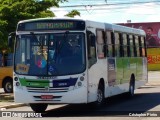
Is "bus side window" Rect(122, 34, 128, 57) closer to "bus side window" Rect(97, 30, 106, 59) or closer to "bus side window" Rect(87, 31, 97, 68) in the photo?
"bus side window" Rect(97, 30, 106, 59)

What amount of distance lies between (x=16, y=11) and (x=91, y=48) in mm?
A: 8978

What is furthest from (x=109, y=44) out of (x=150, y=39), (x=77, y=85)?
(x=150, y=39)

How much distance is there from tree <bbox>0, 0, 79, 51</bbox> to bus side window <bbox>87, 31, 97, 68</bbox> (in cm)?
755

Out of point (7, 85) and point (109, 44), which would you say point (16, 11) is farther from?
point (109, 44)

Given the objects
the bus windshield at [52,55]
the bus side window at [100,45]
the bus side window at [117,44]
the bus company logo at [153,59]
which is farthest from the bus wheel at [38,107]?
the bus company logo at [153,59]

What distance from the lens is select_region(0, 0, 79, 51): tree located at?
79.8ft

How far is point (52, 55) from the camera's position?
16438 mm

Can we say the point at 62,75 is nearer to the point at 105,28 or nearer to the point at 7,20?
the point at 105,28

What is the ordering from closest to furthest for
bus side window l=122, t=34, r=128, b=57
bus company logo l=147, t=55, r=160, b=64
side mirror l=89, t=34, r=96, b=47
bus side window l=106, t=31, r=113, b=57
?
side mirror l=89, t=34, r=96, b=47 → bus side window l=106, t=31, r=113, b=57 → bus side window l=122, t=34, r=128, b=57 → bus company logo l=147, t=55, r=160, b=64

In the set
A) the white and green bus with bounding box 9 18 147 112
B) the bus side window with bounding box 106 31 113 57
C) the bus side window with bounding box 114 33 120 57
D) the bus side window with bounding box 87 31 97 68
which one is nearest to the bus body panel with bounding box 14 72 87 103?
the white and green bus with bounding box 9 18 147 112

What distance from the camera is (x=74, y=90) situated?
16.1 metres

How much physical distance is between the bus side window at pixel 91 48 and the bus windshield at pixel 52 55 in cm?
32

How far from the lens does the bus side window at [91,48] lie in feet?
54.4

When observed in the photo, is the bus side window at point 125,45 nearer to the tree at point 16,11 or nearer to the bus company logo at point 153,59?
the tree at point 16,11
